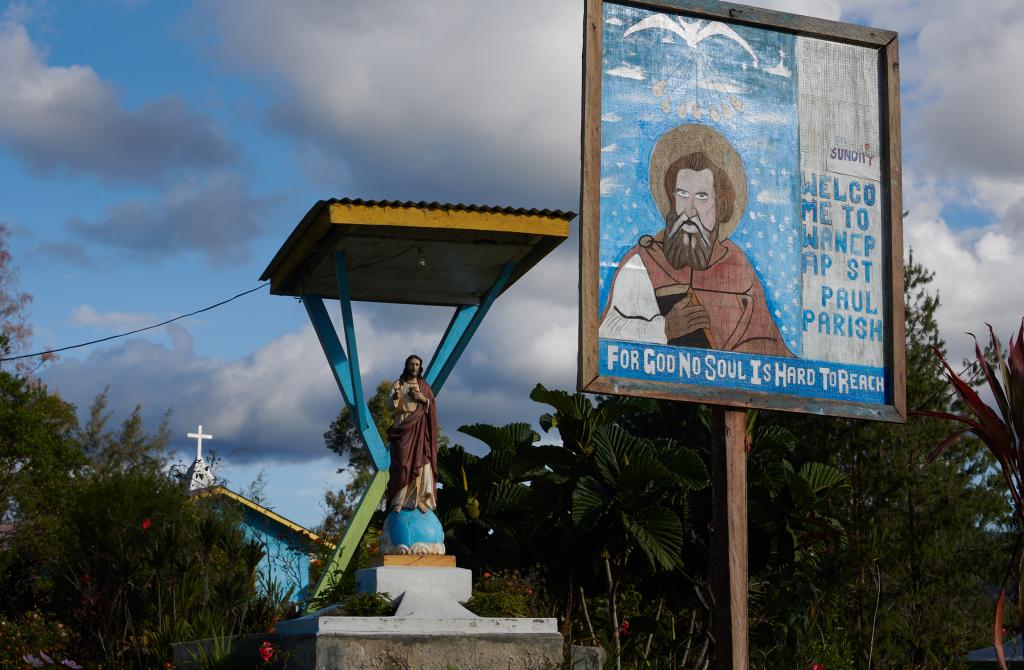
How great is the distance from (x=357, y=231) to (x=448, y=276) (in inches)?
68.7

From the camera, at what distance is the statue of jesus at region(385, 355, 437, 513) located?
1046cm

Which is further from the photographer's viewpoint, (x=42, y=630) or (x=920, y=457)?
(x=920, y=457)

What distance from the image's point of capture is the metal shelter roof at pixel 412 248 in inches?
448

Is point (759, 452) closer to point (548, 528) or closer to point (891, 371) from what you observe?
point (548, 528)

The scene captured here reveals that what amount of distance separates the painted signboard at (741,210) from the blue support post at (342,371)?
3.42 metres

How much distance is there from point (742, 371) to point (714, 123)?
1996 mm

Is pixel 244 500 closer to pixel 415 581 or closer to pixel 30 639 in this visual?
pixel 30 639

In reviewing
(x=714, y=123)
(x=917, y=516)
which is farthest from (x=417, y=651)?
(x=917, y=516)

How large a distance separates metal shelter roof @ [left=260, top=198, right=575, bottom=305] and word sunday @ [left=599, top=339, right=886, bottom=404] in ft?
9.39

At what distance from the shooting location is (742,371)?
9.48 metres

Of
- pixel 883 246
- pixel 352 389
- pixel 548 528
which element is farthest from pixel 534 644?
pixel 548 528

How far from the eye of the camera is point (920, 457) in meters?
19.2

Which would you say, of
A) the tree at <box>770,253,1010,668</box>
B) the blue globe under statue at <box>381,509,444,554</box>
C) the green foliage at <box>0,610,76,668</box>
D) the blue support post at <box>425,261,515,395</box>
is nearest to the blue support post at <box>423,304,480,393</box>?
the blue support post at <box>425,261,515,395</box>

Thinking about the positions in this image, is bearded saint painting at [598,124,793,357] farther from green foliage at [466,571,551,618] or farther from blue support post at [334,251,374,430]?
blue support post at [334,251,374,430]
